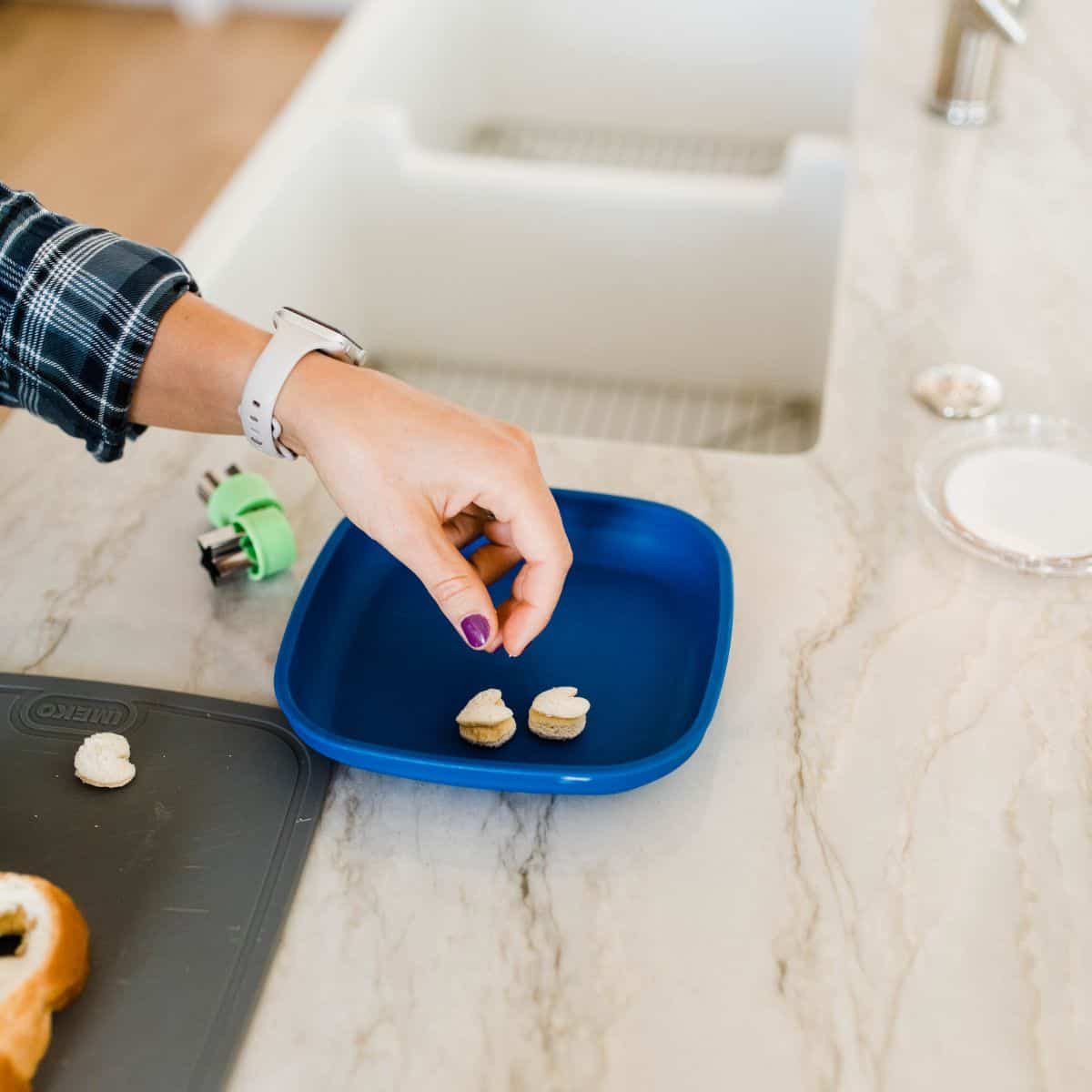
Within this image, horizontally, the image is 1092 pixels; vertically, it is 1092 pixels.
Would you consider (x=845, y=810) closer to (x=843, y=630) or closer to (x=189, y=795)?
(x=843, y=630)

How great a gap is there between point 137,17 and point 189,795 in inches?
130

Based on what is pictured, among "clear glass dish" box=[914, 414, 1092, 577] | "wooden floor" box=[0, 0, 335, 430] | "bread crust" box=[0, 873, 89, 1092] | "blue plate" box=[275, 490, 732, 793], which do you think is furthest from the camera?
"wooden floor" box=[0, 0, 335, 430]

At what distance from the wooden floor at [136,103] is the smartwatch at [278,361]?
1870mm

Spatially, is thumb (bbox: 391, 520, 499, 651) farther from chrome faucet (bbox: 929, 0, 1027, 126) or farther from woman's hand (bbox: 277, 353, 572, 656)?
chrome faucet (bbox: 929, 0, 1027, 126)

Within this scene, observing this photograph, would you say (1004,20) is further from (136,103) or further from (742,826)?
(136,103)

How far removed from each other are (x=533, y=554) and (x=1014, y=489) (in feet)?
1.35

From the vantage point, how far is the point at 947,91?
1.45 metres

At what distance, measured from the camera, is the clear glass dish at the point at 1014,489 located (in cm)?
89

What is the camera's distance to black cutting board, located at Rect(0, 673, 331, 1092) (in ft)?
2.02

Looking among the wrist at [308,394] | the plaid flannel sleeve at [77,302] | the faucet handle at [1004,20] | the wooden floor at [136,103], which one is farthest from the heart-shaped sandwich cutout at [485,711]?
the wooden floor at [136,103]

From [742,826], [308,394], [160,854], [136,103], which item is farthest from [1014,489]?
[136,103]

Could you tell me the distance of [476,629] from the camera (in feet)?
2.42

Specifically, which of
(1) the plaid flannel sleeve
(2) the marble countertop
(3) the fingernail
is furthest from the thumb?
(1) the plaid flannel sleeve

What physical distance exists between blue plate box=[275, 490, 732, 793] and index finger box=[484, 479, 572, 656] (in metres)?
0.06
